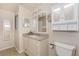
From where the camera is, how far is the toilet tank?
4.02 feet

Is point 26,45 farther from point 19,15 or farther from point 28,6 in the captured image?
point 28,6

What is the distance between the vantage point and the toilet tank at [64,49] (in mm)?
1226

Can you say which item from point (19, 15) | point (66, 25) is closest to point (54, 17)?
point (66, 25)

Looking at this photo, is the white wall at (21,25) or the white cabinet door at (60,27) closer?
the white cabinet door at (60,27)

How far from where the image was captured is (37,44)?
4.50 feet

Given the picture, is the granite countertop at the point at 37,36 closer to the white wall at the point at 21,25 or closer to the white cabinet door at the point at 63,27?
the white wall at the point at 21,25

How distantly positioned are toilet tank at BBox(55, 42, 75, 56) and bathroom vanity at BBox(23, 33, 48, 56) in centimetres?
19

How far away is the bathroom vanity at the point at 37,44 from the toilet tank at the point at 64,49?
187 mm

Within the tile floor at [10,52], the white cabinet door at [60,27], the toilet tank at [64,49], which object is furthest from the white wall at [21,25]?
the toilet tank at [64,49]

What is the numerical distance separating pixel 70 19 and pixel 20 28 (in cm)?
80

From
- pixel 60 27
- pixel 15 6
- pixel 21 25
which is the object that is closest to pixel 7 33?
pixel 21 25

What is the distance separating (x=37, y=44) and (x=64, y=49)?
0.42m

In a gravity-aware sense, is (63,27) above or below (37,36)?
above

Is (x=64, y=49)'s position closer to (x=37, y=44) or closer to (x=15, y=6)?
(x=37, y=44)
